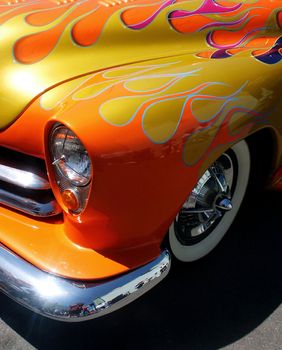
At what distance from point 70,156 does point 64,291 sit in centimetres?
45

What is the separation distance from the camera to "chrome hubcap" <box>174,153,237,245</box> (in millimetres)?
1965

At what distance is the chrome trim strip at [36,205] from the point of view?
1.65 meters

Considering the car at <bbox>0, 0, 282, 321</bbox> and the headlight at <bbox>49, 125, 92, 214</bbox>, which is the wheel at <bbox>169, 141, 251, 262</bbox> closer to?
the car at <bbox>0, 0, 282, 321</bbox>

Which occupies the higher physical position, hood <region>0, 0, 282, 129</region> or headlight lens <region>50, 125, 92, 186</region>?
hood <region>0, 0, 282, 129</region>

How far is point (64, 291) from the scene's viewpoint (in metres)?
1.46

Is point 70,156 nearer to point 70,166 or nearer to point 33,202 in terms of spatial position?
point 70,166

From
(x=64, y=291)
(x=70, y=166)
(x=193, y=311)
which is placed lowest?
(x=193, y=311)

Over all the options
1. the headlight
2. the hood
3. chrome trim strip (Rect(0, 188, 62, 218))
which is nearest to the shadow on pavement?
chrome trim strip (Rect(0, 188, 62, 218))

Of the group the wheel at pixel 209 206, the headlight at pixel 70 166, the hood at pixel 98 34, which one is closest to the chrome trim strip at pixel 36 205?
the headlight at pixel 70 166

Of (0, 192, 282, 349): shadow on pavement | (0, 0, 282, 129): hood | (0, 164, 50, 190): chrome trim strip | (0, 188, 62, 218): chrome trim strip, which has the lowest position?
(0, 192, 282, 349): shadow on pavement

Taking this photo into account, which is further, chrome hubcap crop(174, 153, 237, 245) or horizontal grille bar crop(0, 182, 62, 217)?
chrome hubcap crop(174, 153, 237, 245)

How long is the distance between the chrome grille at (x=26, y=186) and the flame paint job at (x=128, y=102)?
2.5 inches

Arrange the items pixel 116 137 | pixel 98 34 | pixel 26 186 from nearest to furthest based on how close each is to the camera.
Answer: pixel 116 137 < pixel 26 186 < pixel 98 34

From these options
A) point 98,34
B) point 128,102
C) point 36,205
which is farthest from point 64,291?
point 98,34
